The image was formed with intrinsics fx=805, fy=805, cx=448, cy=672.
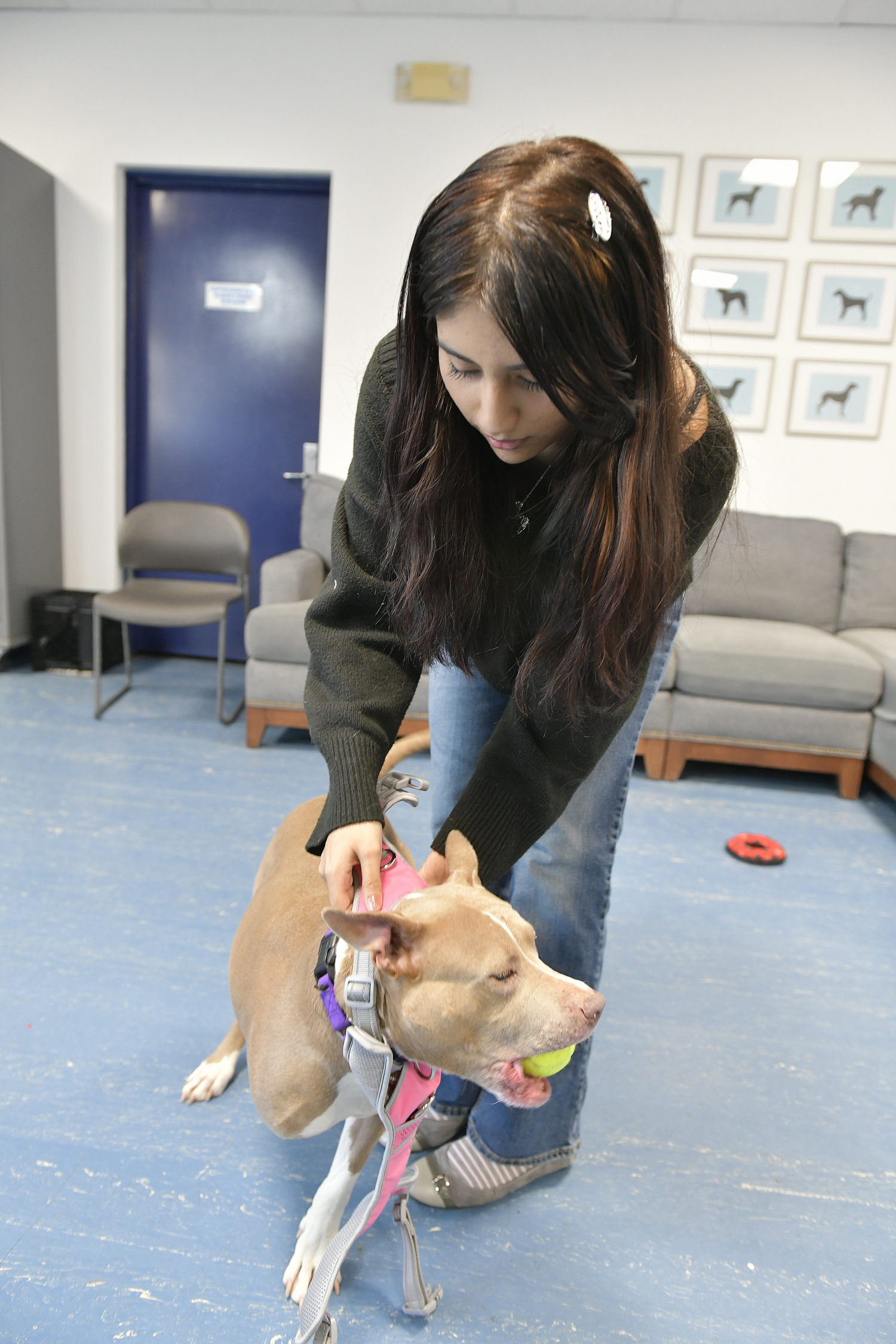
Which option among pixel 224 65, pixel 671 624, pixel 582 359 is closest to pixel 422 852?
pixel 671 624

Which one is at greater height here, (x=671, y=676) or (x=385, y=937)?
(x=385, y=937)

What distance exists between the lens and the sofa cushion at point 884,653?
9.35 feet

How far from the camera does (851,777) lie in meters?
2.99

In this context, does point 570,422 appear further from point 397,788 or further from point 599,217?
point 397,788

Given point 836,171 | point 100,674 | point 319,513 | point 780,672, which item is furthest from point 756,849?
point 836,171

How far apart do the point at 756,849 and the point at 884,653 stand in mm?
1061

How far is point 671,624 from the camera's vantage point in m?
1.09

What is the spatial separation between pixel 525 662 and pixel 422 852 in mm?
1469

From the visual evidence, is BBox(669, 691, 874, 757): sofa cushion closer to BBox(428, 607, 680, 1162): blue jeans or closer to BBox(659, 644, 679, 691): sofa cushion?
BBox(659, 644, 679, 691): sofa cushion

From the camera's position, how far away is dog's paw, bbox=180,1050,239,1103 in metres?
1.36

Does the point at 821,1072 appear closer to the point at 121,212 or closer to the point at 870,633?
the point at 870,633

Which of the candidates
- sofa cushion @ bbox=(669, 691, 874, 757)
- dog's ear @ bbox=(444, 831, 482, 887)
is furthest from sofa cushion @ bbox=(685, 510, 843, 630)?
dog's ear @ bbox=(444, 831, 482, 887)

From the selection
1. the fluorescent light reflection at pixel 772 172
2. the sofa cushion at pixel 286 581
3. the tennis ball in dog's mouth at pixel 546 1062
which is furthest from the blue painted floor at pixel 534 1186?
the fluorescent light reflection at pixel 772 172

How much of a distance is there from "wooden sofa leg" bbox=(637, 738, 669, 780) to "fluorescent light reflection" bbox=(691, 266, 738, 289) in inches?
85.3
